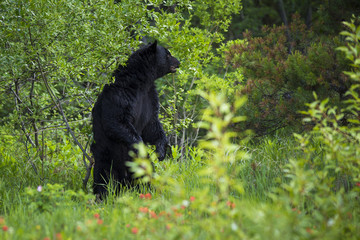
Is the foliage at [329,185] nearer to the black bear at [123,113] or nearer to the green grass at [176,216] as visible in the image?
the green grass at [176,216]

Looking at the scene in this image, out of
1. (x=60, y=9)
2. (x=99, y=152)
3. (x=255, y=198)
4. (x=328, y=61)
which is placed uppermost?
(x=60, y=9)

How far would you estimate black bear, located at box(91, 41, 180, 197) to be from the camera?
166 inches

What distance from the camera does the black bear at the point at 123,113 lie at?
13.8ft

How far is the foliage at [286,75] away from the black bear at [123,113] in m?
1.45

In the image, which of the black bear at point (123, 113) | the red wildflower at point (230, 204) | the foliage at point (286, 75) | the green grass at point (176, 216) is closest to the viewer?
the green grass at point (176, 216)

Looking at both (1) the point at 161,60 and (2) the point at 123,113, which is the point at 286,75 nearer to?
(1) the point at 161,60

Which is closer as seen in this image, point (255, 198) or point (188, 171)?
point (255, 198)

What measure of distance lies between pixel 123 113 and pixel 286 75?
2184mm

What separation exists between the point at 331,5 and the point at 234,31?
804 cm

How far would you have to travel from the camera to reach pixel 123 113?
425cm

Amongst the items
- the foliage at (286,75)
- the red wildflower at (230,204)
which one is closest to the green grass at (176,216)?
the red wildflower at (230,204)

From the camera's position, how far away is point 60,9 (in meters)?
4.49

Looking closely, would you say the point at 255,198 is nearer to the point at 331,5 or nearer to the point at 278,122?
the point at 278,122

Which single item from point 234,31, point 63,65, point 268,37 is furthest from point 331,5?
point 234,31
